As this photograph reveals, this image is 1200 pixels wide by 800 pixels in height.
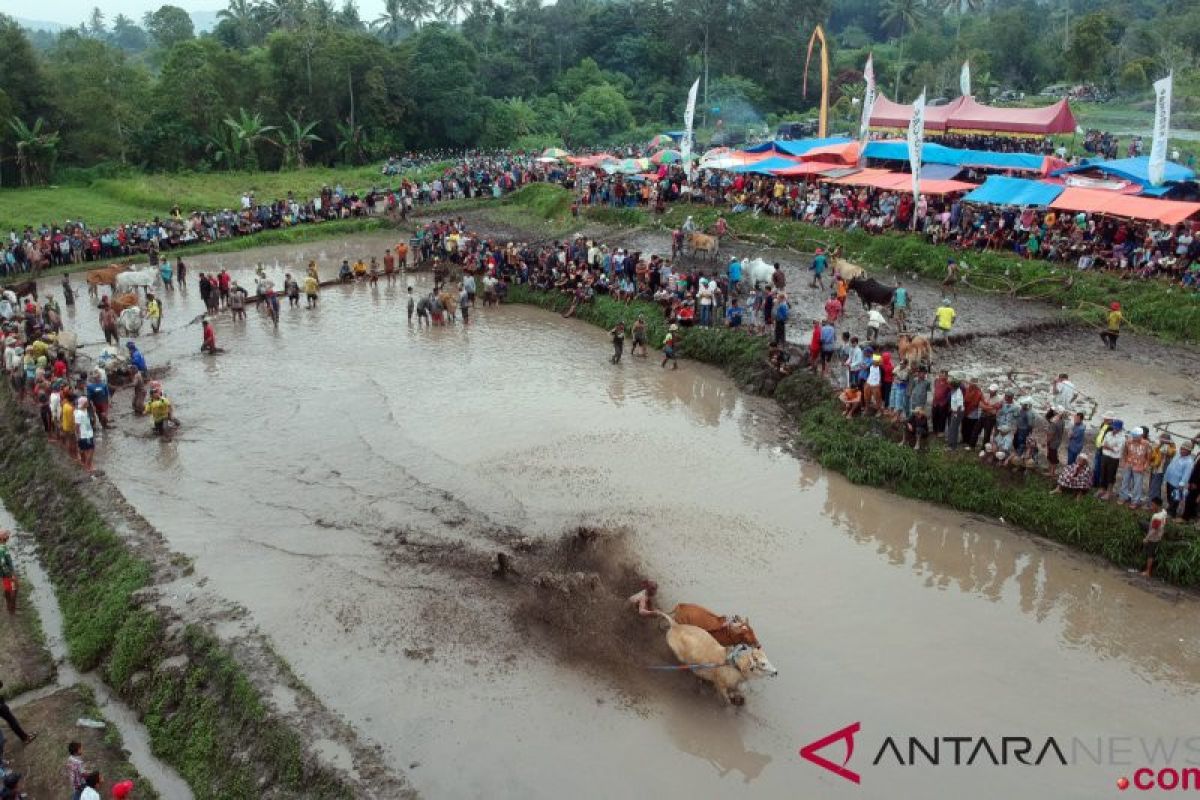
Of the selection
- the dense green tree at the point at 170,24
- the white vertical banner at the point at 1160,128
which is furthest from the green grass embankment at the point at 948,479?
the dense green tree at the point at 170,24

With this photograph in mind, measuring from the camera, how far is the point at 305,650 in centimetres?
1068

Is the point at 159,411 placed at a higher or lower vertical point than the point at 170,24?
lower

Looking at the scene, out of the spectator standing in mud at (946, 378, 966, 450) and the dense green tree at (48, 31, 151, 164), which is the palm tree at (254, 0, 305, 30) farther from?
the spectator standing in mud at (946, 378, 966, 450)

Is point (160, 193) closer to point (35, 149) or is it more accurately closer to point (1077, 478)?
point (35, 149)

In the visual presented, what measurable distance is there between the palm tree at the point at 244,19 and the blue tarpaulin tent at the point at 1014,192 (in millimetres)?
57423

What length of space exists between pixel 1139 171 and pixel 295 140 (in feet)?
132

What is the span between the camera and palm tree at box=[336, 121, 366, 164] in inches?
1981

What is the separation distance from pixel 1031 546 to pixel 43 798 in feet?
41.1

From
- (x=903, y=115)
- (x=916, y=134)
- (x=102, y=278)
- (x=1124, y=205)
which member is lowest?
(x=102, y=278)

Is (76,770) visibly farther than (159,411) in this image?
No

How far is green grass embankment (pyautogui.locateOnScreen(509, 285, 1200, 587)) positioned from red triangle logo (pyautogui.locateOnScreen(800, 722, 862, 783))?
5.41m

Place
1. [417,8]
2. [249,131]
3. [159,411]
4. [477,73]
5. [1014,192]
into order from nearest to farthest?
1. [159,411]
2. [1014,192]
3. [249,131]
4. [477,73]
5. [417,8]

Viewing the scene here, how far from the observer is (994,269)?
23688 millimetres

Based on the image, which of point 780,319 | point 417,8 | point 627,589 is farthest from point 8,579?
point 417,8
